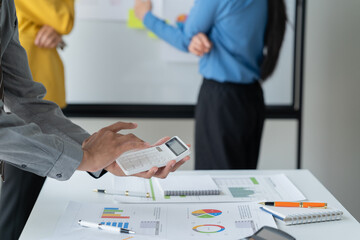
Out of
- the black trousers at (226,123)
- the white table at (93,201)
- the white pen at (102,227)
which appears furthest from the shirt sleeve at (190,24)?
the white pen at (102,227)

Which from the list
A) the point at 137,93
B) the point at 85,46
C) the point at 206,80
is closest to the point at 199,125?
the point at 206,80

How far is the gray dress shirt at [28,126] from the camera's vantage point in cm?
121

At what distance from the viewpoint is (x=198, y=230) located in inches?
48.5

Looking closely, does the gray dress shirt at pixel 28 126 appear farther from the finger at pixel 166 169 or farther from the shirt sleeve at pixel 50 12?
the shirt sleeve at pixel 50 12

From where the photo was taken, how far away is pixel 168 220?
1288 mm

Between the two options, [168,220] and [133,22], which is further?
[133,22]

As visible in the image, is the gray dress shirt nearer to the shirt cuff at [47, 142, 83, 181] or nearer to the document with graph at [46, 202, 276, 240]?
the shirt cuff at [47, 142, 83, 181]

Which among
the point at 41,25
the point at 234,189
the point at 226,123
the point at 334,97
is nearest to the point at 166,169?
the point at 234,189

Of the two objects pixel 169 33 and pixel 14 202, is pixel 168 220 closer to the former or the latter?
pixel 14 202

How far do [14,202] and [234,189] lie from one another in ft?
2.53

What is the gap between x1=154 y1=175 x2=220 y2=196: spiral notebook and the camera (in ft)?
4.81

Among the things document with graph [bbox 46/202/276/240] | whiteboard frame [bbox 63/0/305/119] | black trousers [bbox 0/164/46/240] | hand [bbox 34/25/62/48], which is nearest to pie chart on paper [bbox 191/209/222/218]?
document with graph [bbox 46/202/276/240]

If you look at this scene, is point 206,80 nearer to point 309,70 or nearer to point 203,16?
point 203,16

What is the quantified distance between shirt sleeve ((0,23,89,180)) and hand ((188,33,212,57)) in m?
0.97
